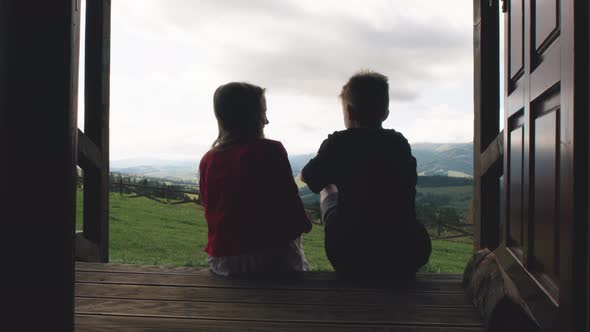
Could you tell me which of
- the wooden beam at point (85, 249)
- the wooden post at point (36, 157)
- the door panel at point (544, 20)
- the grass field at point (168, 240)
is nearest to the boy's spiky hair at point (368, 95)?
the door panel at point (544, 20)

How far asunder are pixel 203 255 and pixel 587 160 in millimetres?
12364

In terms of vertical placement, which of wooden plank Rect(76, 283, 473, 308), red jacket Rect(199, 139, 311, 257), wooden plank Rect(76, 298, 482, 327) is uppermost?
red jacket Rect(199, 139, 311, 257)

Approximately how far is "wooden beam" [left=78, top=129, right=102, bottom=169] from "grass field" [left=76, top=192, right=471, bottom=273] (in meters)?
5.78

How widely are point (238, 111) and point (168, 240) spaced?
12097mm

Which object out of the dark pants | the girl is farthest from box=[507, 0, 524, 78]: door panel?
the girl

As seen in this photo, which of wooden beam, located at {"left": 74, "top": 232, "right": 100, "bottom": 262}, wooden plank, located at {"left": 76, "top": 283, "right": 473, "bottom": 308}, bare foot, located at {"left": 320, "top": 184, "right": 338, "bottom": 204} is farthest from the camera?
wooden beam, located at {"left": 74, "top": 232, "right": 100, "bottom": 262}

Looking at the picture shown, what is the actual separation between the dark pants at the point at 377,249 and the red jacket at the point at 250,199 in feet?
0.85

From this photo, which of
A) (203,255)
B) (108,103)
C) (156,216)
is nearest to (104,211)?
(108,103)

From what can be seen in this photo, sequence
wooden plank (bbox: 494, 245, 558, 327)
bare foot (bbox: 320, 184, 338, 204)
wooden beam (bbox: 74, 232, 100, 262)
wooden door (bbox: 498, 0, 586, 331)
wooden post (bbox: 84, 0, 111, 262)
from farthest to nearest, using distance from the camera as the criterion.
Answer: wooden post (bbox: 84, 0, 111, 262) → wooden beam (bbox: 74, 232, 100, 262) → bare foot (bbox: 320, 184, 338, 204) → wooden plank (bbox: 494, 245, 558, 327) → wooden door (bbox: 498, 0, 586, 331)

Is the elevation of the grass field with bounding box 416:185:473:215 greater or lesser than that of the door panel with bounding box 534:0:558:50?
lesser

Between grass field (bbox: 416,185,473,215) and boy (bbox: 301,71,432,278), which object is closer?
boy (bbox: 301,71,432,278)

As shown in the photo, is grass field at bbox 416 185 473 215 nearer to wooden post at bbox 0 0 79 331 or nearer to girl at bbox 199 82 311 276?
girl at bbox 199 82 311 276

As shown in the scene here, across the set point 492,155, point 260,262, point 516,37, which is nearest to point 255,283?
point 260,262

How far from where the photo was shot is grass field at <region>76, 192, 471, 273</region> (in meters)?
11.2
